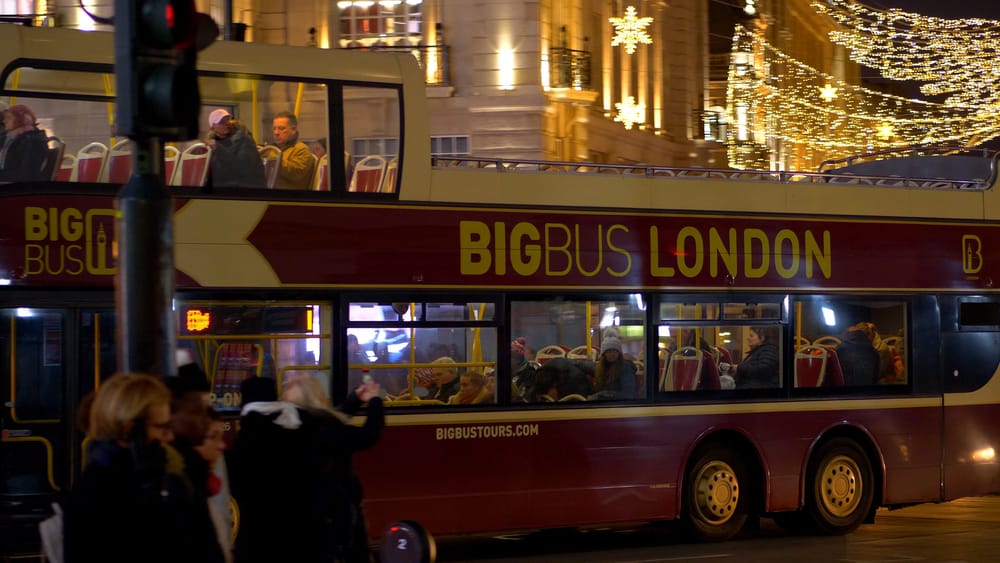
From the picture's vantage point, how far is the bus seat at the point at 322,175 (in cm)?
1329

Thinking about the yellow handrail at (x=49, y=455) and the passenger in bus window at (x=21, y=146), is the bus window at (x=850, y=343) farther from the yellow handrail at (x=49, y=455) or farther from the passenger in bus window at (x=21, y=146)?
the passenger in bus window at (x=21, y=146)

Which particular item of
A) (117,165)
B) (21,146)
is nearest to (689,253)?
(117,165)

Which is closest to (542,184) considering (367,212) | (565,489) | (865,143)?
(367,212)

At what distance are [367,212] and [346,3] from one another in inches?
719

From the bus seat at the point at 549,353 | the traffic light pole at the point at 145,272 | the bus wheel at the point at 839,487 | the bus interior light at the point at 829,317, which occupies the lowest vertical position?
the bus wheel at the point at 839,487

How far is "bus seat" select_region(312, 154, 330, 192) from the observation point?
13.3 meters

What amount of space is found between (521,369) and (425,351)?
100 centimetres

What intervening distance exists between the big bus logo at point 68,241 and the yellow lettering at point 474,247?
9.96 feet

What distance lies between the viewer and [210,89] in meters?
13.0

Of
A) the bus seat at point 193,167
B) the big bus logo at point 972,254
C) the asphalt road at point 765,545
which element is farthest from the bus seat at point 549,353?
the big bus logo at point 972,254

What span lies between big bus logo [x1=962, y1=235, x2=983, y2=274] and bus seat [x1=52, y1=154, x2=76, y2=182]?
921 cm

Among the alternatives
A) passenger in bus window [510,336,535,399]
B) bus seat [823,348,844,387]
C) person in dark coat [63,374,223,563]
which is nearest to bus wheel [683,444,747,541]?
bus seat [823,348,844,387]

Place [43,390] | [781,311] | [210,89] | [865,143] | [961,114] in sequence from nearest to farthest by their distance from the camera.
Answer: [43,390] → [210,89] → [781,311] → [961,114] → [865,143]

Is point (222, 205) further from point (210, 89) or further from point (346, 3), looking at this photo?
point (346, 3)
